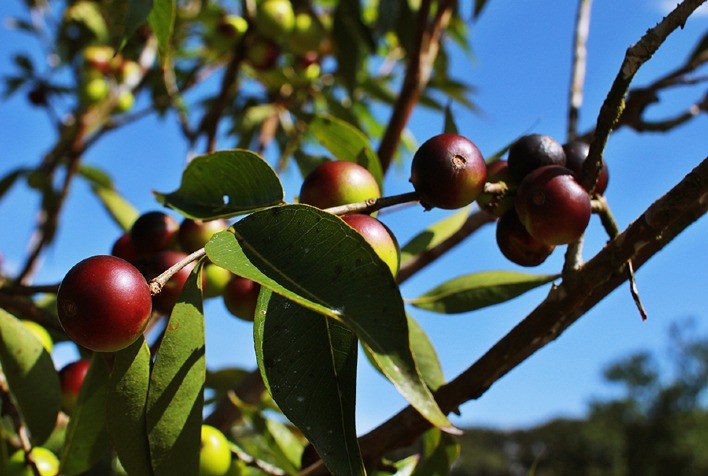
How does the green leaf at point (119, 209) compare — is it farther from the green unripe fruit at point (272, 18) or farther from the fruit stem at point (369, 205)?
the fruit stem at point (369, 205)

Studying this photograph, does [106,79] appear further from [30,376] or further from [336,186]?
[336,186]

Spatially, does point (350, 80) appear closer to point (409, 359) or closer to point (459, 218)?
point (459, 218)

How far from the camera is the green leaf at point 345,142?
103cm

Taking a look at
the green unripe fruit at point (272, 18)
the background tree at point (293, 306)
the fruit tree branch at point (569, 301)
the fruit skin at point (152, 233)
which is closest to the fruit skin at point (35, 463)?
the background tree at point (293, 306)

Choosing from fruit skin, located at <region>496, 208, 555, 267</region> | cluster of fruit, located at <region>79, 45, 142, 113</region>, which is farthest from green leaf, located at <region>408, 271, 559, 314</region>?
cluster of fruit, located at <region>79, 45, 142, 113</region>

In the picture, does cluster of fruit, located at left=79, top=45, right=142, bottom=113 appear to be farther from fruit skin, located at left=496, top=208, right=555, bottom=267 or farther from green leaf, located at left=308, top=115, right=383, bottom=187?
fruit skin, located at left=496, top=208, right=555, bottom=267

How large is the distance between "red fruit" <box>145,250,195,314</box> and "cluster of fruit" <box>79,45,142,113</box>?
1854mm

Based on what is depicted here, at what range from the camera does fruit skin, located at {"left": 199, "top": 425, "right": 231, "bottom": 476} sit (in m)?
1.02

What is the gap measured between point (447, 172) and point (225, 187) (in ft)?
0.85

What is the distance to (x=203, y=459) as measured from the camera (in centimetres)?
101

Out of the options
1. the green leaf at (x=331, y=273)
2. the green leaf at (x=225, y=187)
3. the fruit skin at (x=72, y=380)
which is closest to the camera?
the green leaf at (x=331, y=273)

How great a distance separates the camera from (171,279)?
902mm

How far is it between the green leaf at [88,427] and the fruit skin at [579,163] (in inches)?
24.0

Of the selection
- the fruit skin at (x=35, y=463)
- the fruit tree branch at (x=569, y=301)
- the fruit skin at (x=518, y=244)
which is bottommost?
the fruit skin at (x=35, y=463)
